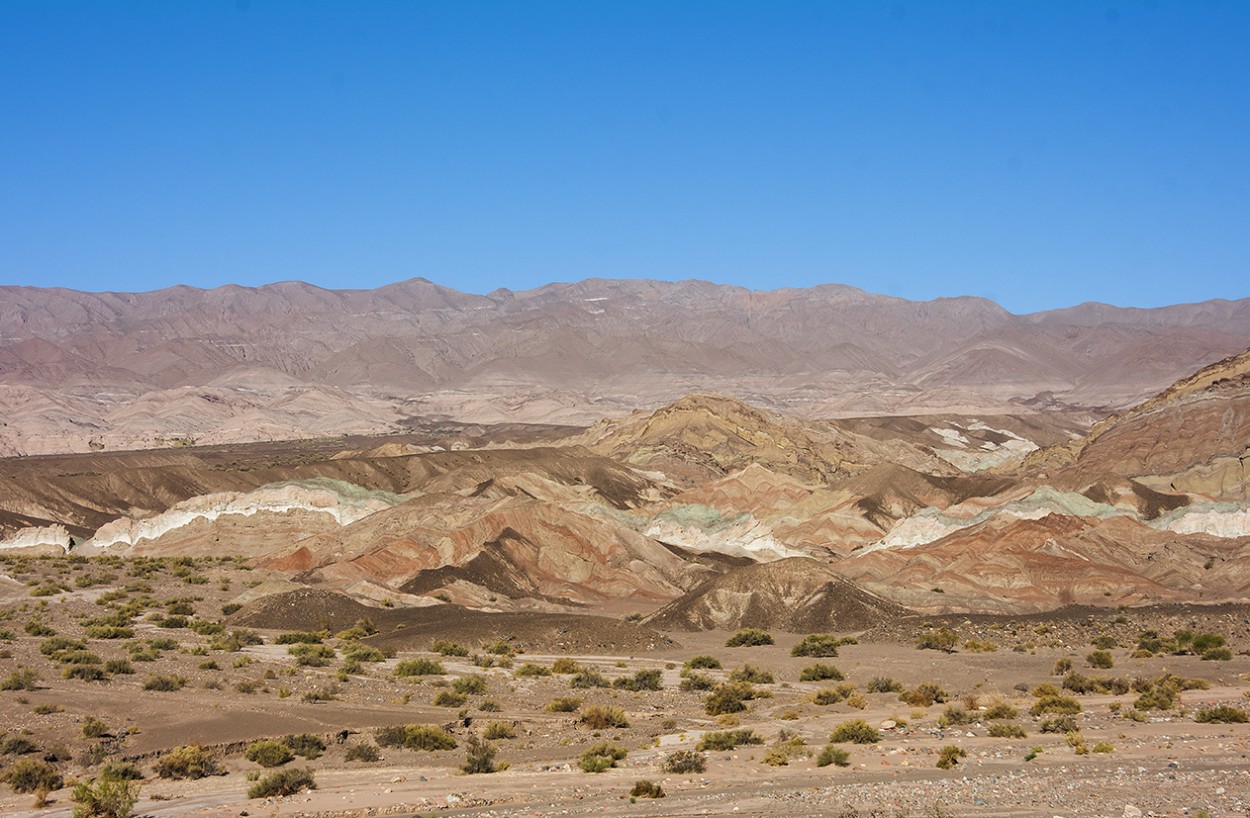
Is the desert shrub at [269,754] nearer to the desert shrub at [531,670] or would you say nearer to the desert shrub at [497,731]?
the desert shrub at [497,731]

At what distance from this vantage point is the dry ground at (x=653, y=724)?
16812 millimetres

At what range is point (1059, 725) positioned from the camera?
833 inches

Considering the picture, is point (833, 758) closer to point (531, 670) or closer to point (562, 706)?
point (562, 706)

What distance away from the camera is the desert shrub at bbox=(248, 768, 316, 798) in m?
17.5

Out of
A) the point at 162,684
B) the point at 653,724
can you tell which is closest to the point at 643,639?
the point at 653,724

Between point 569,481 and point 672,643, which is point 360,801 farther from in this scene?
point 569,481

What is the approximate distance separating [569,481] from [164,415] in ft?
407

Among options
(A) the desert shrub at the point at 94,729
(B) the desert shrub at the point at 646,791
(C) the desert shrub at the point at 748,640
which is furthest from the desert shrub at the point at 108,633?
(B) the desert shrub at the point at 646,791

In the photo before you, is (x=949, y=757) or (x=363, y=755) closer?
(x=949, y=757)

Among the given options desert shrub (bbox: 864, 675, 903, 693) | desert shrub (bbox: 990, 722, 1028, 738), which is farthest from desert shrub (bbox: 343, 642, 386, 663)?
desert shrub (bbox: 990, 722, 1028, 738)

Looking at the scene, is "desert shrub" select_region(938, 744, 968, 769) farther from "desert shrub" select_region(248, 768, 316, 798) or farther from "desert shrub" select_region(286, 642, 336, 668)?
"desert shrub" select_region(286, 642, 336, 668)

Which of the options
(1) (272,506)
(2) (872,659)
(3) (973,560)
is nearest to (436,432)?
(1) (272,506)

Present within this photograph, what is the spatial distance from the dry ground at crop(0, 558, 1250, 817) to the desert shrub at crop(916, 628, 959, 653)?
3.12 feet

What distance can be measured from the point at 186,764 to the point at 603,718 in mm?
7167
